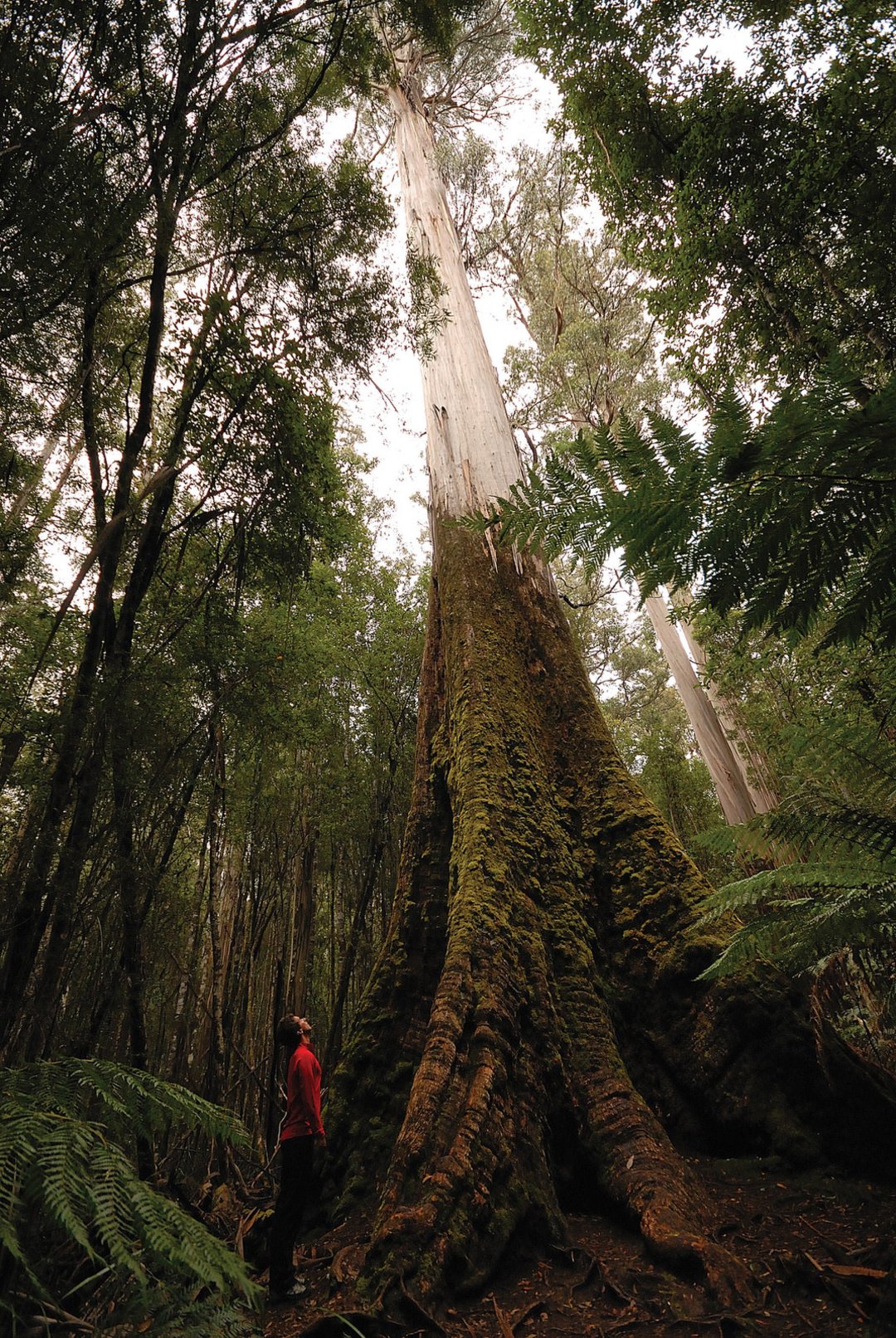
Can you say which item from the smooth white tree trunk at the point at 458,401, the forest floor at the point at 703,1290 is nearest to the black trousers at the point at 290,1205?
the forest floor at the point at 703,1290

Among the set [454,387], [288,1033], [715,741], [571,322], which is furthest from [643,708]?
[288,1033]

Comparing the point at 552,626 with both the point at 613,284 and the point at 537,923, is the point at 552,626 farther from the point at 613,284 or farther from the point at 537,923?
the point at 613,284

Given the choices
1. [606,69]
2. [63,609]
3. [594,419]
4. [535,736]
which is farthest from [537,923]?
[594,419]

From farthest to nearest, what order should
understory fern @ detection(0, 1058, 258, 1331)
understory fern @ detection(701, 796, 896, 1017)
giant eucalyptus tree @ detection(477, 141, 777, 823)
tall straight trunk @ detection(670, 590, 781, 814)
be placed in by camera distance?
giant eucalyptus tree @ detection(477, 141, 777, 823)
tall straight trunk @ detection(670, 590, 781, 814)
understory fern @ detection(701, 796, 896, 1017)
understory fern @ detection(0, 1058, 258, 1331)

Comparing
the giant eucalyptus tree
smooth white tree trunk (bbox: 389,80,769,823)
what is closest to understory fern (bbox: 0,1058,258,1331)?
smooth white tree trunk (bbox: 389,80,769,823)

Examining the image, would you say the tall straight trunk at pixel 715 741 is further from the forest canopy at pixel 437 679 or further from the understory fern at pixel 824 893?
the understory fern at pixel 824 893

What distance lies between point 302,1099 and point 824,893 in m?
2.21

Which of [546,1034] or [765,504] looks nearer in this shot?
[765,504]

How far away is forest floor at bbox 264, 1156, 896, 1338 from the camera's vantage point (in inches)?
44.9

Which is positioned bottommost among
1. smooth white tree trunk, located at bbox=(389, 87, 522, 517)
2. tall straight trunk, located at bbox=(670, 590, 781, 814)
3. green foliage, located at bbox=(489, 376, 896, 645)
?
green foliage, located at bbox=(489, 376, 896, 645)

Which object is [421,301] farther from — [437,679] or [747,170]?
[437,679]

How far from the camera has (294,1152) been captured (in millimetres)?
2262

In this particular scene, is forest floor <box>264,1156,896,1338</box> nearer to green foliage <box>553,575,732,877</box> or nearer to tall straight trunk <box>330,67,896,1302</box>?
tall straight trunk <box>330,67,896,1302</box>

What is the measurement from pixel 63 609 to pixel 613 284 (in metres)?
11.9
